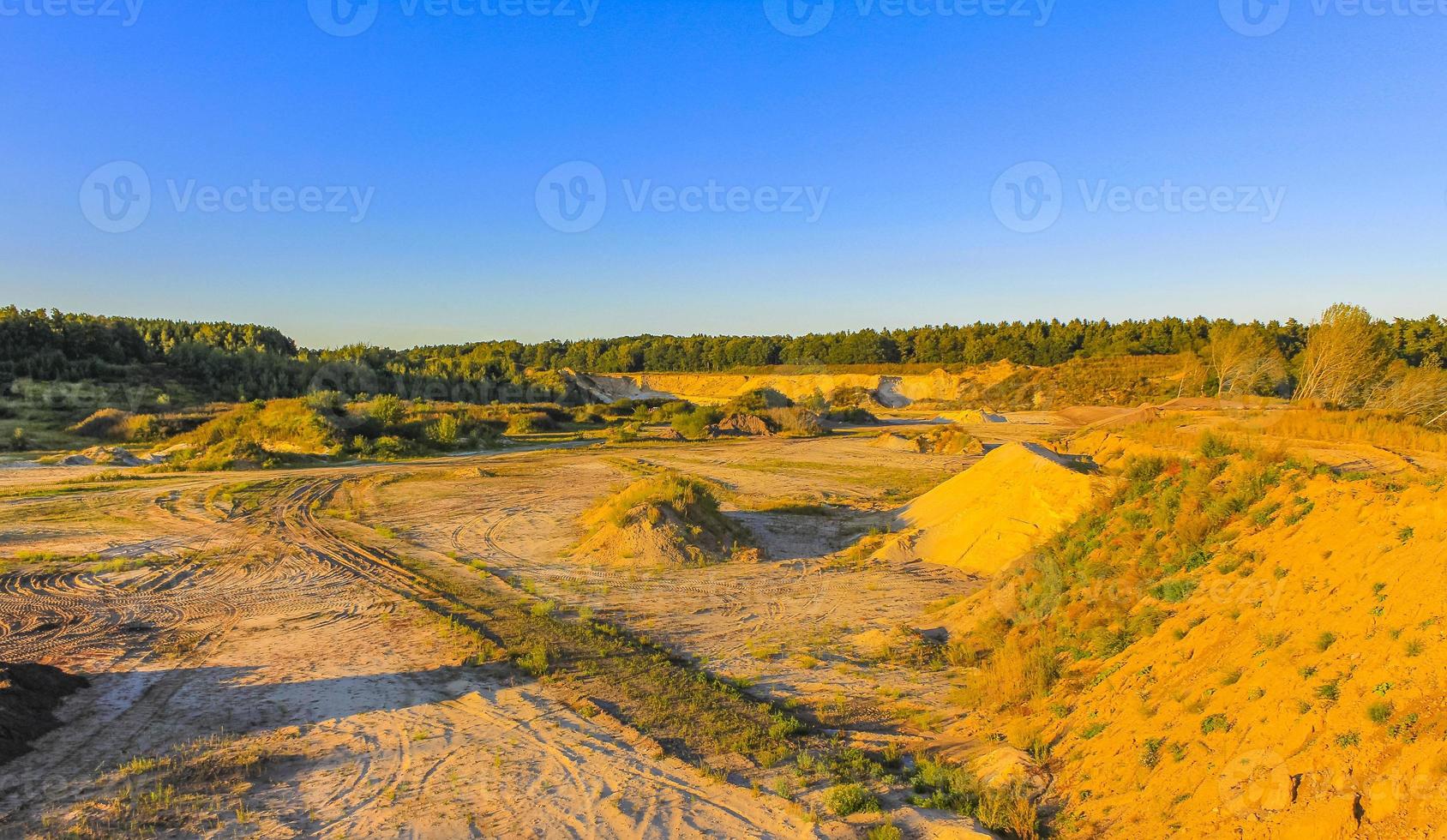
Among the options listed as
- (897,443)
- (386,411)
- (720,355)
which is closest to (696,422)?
(897,443)

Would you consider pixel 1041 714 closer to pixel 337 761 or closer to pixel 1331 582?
pixel 1331 582

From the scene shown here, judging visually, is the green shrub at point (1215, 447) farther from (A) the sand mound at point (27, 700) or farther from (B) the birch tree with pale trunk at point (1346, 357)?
(B) the birch tree with pale trunk at point (1346, 357)

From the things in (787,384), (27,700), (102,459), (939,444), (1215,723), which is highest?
(787,384)

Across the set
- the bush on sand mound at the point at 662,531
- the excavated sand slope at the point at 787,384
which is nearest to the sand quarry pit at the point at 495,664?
the bush on sand mound at the point at 662,531

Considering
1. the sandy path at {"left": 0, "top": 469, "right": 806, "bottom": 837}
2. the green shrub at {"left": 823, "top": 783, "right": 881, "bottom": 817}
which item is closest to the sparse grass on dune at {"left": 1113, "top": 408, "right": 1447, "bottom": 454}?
the green shrub at {"left": 823, "top": 783, "right": 881, "bottom": 817}

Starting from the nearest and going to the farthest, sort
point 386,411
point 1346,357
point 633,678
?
point 633,678
point 1346,357
point 386,411

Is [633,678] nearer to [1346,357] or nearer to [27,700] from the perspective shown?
[27,700]

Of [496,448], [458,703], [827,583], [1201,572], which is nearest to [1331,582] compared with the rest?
[1201,572]
